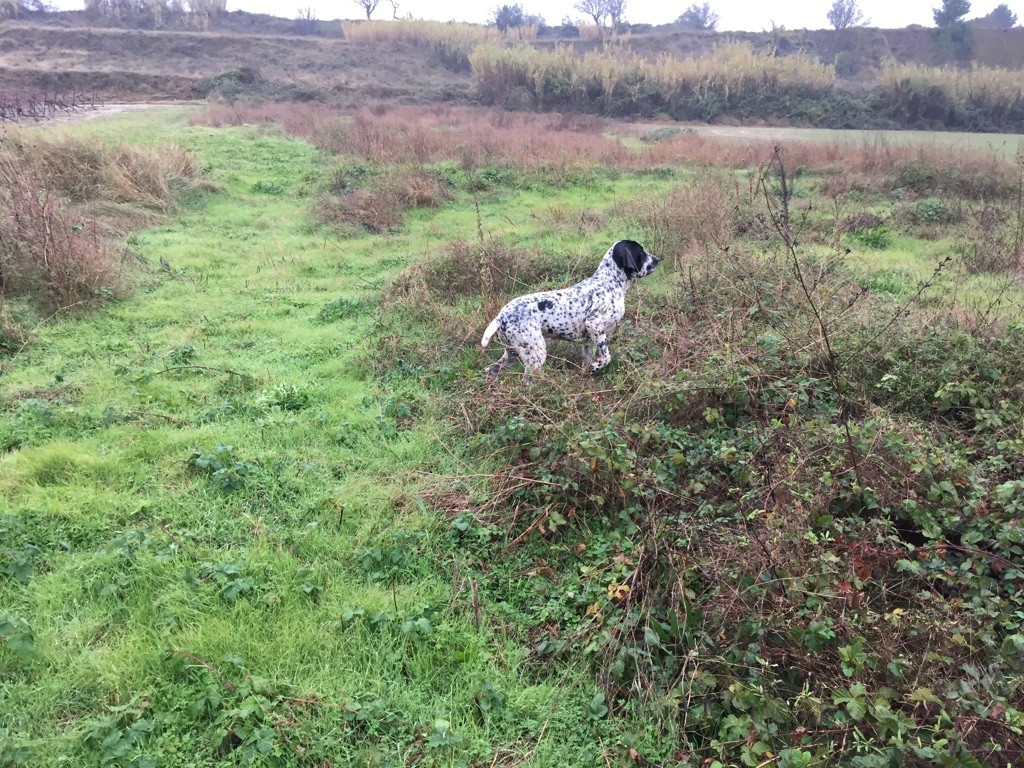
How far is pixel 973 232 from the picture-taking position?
959 cm

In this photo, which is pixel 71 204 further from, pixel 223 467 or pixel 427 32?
pixel 427 32

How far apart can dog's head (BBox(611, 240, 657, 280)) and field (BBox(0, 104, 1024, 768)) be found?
46 cm

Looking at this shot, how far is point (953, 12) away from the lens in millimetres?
44625

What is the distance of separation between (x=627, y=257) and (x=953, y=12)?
185ft

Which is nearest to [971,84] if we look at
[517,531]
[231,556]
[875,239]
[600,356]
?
[875,239]

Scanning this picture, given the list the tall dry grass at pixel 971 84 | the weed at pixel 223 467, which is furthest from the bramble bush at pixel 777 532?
the tall dry grass at pixel 971 84

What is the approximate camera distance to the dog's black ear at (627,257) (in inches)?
209

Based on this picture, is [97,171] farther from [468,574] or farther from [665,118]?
[665,118]

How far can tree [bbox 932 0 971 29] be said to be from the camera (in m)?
44.1

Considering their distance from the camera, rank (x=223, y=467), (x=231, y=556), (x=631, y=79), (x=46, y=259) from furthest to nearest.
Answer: (x=631, y=79), (x=46, y=259), (x=223, y=467), (x=231, y=556)

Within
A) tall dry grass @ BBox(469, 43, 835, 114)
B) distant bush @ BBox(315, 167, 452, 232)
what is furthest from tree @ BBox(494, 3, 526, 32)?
distant bush @ BBox(315, 167, 452, 232)

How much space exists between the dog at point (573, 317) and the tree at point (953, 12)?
54483 mm

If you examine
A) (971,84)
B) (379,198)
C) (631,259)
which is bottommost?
(631,259)

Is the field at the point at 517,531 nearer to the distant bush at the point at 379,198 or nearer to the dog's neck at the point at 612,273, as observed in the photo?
the dog's neck at the point at 612,273
